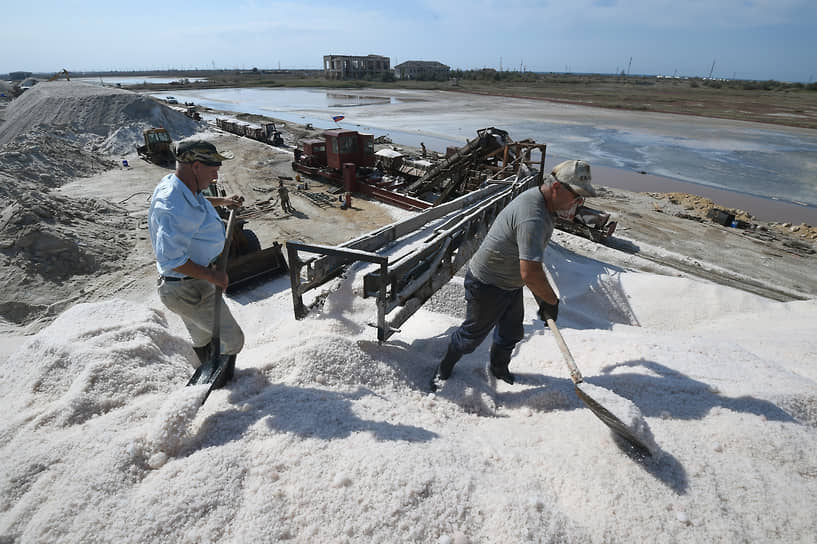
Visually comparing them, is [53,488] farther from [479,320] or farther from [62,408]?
[479,320]

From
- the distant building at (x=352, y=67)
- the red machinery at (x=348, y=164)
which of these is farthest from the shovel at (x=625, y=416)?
the distant building at (x=352, y=67)

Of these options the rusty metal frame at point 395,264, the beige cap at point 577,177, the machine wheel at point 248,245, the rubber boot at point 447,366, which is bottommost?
the machine wheel at point 248,245

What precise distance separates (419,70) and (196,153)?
97541 millimetres

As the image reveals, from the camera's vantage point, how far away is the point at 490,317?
296 cm

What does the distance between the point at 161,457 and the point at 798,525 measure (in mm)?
3297

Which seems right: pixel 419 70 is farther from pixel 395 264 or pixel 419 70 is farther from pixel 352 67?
pixel 395 264

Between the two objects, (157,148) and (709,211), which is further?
(157,148)

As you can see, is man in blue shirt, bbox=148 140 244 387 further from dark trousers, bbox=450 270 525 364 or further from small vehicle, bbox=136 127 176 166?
small vehicle, bbox=136 127 176 166

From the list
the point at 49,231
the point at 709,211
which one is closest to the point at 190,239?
the point at 49,231

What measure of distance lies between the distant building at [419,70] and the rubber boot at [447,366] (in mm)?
93104

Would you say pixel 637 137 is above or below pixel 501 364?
above

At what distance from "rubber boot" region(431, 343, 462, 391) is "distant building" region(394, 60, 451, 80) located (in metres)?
93.1

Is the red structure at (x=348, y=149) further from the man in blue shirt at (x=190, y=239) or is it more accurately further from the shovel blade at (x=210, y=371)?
the shovel blade at (x=210, y=371)

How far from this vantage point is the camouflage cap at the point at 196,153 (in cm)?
235
